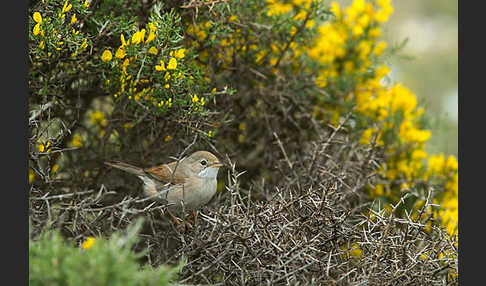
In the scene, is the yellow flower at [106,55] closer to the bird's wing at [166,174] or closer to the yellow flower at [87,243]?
the bird's wing at [166,174]

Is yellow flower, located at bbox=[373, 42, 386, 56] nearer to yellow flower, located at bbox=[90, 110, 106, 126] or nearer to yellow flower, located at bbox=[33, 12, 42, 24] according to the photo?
yellow flower, located at bbox=[90, 110, 106, 126]

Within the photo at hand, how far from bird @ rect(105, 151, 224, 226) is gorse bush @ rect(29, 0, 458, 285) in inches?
4.7

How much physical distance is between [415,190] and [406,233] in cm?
158

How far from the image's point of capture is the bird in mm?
3525

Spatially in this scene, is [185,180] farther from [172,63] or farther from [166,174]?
[172,63]

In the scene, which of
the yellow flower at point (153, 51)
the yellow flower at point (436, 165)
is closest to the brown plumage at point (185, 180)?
the yellow flower at point (153, 51)

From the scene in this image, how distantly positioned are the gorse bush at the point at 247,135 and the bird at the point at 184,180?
118mm

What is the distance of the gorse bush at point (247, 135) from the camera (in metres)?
3.02

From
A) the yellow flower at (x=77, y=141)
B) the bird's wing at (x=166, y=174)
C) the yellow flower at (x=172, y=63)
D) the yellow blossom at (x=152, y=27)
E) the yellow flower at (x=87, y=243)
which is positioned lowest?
the yellow flower at (x=77, y=141)

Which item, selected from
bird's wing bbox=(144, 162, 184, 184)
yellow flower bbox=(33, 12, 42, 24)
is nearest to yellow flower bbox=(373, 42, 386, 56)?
bird's wing bbox=(144, 162, 184, 184)

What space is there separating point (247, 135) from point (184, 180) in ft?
3.98

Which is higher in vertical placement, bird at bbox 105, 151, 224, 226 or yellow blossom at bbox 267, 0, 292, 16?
yellow blossom at bbox 267, 0, 292, 16

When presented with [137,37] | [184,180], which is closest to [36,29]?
[137,37]

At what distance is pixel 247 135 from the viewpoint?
469 centimetres
